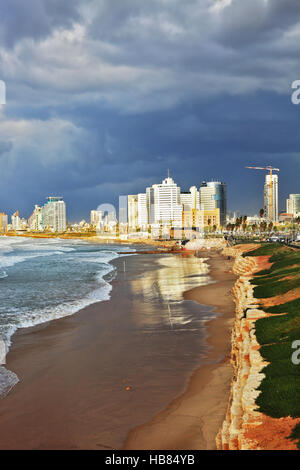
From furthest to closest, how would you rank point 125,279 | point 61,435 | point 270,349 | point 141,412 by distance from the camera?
point 125,279
point 270,349
point 141,412
point 61,435

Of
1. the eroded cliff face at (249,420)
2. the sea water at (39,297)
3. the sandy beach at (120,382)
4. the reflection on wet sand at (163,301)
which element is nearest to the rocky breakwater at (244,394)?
the eroded cliff face at (249,420)

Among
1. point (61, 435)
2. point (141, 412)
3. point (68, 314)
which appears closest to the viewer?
point (61, 435)

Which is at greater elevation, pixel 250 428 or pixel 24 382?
pixel 250 428

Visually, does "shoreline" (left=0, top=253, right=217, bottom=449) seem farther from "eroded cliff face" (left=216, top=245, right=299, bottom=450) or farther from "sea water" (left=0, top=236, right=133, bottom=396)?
"eroded cliff face" (left=216, top=245, right=299, bottom=450)

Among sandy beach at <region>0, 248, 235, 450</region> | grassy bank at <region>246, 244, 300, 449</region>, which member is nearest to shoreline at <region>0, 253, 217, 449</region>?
sandy beach at <region>0, 248, 235, 450</region>

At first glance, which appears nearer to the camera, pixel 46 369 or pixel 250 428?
pixel 250 428

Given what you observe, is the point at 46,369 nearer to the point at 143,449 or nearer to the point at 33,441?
the point at 33,441

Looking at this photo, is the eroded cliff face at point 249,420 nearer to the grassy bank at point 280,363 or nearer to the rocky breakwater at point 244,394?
the rocky breakwater at point 244,394
